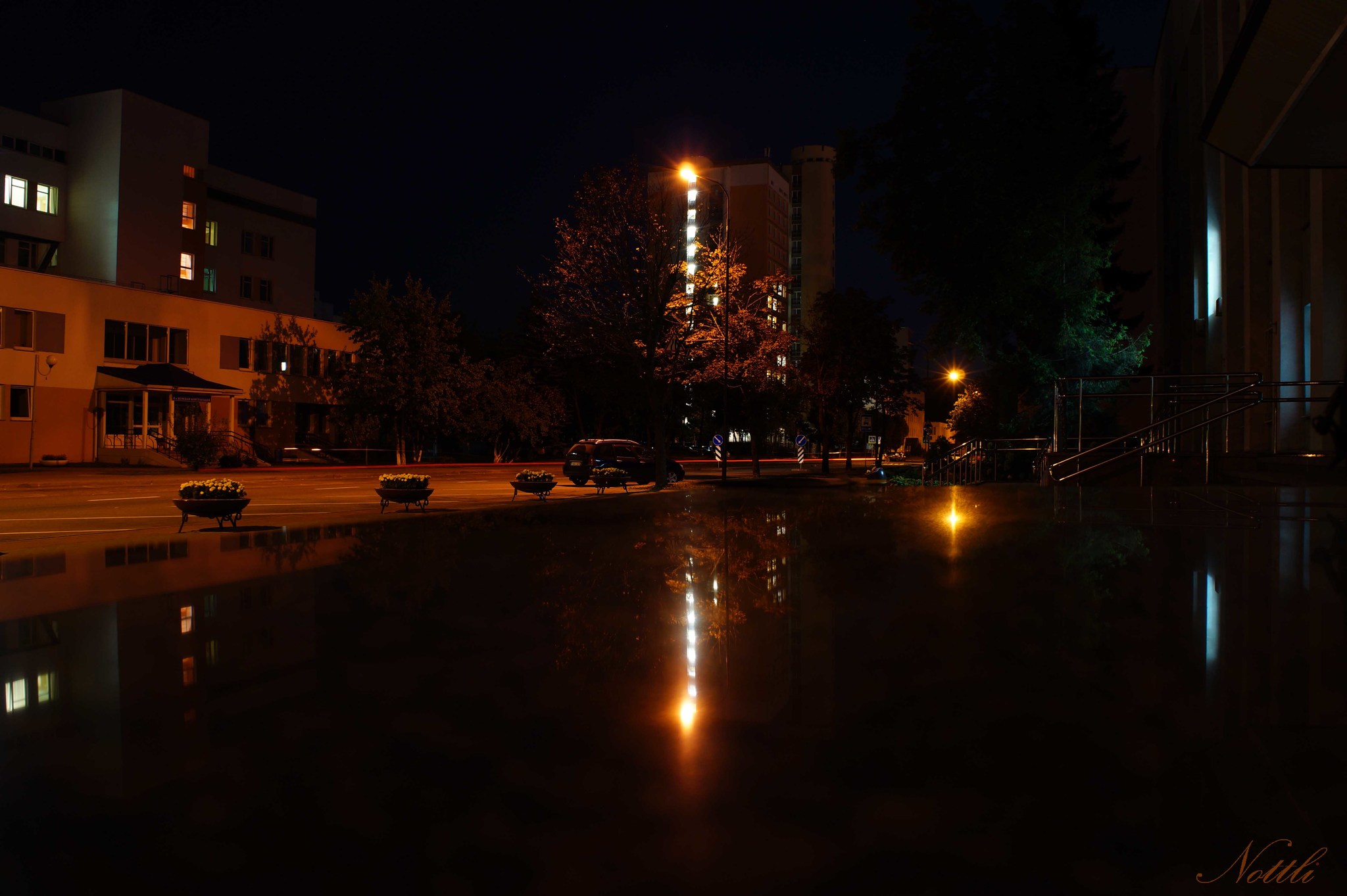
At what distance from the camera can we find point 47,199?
5597 cm

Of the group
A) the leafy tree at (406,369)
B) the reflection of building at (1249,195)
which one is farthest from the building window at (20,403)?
the reflection of building at (1249,195)

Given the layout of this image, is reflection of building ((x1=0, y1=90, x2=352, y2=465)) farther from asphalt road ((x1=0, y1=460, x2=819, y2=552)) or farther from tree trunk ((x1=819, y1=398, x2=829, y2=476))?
tree trunk ((x1=819, y1=398, x2=829, y2=476))

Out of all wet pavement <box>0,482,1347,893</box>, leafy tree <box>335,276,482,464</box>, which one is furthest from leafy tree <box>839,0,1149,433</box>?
leafy tree <box>335,276,482,464</box>

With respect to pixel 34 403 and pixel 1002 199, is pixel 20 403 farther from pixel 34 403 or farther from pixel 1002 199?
pixel 1002 199

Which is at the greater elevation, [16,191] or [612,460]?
[16,191]

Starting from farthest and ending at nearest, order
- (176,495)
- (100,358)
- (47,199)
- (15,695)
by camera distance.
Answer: (47,199) < (100,358) < (176,495) < (15,695)

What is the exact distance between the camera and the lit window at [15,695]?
16.7 feet

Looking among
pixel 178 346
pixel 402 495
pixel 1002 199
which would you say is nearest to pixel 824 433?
pixel 1002 199

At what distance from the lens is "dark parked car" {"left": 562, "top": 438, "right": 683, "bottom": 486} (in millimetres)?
32906

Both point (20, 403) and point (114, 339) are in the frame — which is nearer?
point (20, 403)

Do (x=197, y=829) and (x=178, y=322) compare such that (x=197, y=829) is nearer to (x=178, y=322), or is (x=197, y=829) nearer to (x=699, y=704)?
(x=699, y=704)

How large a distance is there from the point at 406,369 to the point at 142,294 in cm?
1359

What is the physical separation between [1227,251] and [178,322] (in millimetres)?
48520

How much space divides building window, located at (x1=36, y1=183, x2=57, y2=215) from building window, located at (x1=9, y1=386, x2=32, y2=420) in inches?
780
